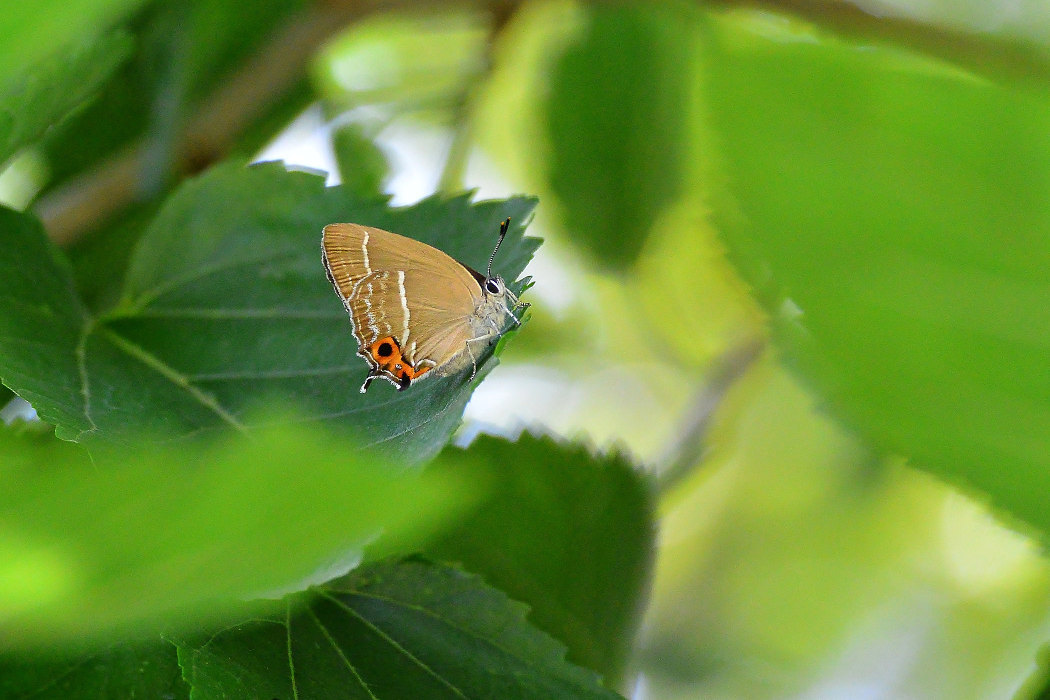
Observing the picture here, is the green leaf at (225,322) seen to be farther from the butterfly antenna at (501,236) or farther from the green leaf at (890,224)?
the green leaf at (890,224)

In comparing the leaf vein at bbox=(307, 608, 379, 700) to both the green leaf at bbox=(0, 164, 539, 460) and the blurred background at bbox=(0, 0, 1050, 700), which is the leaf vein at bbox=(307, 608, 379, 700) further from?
the blurred background at bbox=(0, 0, 1050, 700)

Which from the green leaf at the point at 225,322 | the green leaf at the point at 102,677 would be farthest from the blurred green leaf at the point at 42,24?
the green leaf at the point at 102,677

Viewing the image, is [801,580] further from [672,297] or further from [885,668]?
[672,297]

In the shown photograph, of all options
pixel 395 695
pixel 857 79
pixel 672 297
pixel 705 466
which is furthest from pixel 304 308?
pixel 672 297

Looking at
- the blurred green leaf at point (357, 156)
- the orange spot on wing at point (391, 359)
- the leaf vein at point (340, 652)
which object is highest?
the blurred green leaf at point (357, 156)

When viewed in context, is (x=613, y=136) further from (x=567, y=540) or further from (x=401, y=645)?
(x=401, y=645)
